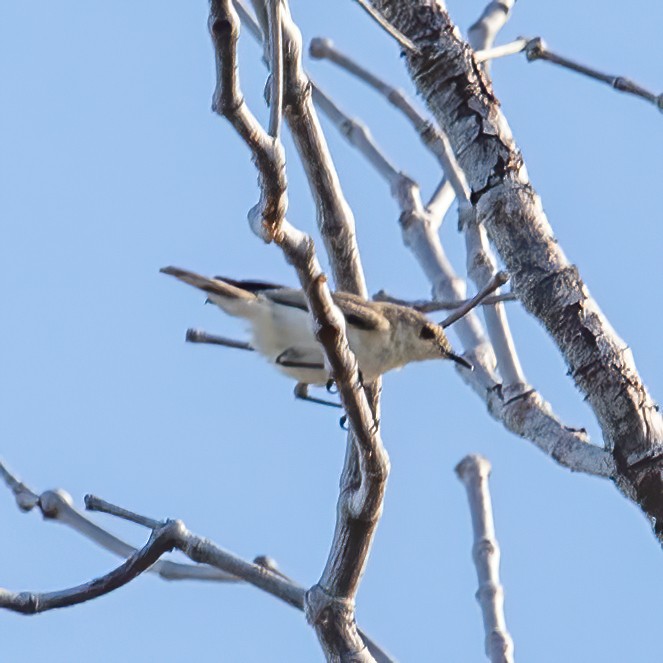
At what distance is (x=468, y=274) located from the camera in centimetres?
567

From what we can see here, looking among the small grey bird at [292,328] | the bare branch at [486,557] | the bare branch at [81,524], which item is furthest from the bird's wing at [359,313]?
the bare branch at [81,524]

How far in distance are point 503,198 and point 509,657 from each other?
1.84 m

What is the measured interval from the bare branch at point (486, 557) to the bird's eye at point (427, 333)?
1.25 metres

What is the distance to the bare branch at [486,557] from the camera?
4.70 metres

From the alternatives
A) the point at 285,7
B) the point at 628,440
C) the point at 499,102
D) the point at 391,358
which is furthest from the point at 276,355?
the point at 285,7

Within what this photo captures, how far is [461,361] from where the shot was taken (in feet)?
20.5

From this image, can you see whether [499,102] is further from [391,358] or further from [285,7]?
[391,358]

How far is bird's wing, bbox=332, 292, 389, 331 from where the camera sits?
5742mm

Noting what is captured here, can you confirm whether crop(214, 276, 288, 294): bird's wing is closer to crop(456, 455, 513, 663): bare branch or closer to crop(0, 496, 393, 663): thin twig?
crop(456, 455, 513, 663): bare branch

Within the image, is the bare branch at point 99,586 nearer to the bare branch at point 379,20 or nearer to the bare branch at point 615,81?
the bare branch at point 379,20

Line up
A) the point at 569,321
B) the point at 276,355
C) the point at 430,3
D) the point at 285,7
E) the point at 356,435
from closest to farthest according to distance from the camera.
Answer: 1. the point at 285,7
2. the point at 356,435
3. the point at 569,321
4. the point at 430,3
5. the point at 276,355

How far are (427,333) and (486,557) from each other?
2113mm

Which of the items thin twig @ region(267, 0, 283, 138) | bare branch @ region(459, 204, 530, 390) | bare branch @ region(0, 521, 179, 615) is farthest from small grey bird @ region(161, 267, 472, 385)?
thin twig @ region(267, 0, 283, 138)

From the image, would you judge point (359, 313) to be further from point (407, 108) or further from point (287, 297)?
point (407, 108)
